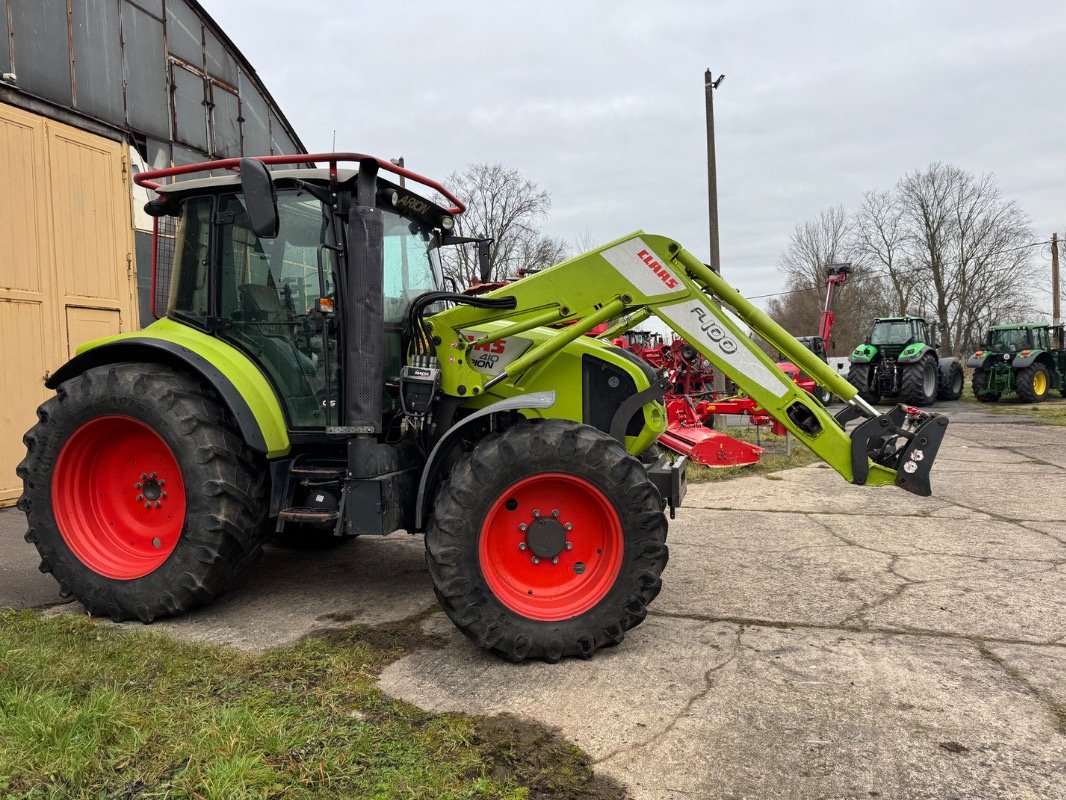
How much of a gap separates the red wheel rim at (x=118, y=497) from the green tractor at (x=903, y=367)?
1685cm

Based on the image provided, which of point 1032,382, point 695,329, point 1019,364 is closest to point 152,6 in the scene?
point 695,329

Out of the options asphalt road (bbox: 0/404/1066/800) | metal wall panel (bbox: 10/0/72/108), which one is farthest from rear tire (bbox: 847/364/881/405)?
metal wall panel (bbox: 10/0/72/108)

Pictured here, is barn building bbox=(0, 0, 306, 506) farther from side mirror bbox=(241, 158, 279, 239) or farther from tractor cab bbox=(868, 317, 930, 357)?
tractor cab bbox=(868, 317, 930, 357)

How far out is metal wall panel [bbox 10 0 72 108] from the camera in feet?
22.4

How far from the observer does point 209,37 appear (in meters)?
9.38

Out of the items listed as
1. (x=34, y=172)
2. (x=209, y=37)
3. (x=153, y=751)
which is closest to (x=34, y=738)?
(x=153, y=751)

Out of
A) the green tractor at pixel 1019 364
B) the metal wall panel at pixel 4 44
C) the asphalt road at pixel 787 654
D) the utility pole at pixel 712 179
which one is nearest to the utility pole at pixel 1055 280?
the green tractor at pixel 1019 364

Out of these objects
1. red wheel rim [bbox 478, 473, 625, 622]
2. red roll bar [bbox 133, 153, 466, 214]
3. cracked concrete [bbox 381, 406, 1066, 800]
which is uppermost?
red roll bar [bbox 133, 153, 466, 214]

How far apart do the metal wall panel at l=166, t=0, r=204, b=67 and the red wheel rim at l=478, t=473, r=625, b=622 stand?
8.13 m

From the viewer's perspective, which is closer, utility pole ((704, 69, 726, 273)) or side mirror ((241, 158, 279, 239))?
side mirror ((241, 158, 279, 239))

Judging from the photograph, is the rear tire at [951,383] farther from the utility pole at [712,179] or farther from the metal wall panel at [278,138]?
the metal wall panel at [278,138]

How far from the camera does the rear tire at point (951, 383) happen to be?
2017 cm

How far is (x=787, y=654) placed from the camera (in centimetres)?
342

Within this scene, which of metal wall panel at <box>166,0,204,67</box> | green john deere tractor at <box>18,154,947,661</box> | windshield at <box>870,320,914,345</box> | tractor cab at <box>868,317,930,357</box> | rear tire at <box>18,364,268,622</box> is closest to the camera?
green john deere tractor at <box>18,154,947,661</box>
